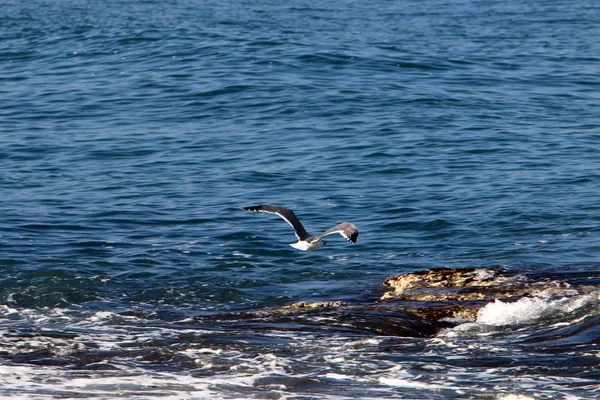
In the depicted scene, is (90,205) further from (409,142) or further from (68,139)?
(409,142)

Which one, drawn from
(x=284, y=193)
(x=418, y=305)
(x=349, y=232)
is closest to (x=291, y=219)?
(x=349, y=232)

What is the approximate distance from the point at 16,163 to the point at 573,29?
67.7ft

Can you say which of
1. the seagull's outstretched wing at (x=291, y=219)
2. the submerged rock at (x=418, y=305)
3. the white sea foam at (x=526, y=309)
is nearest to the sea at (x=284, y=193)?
the white sea foam at (x=526, y=309)

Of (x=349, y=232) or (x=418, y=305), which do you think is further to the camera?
(x=418, y=305)

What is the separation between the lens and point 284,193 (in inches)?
752

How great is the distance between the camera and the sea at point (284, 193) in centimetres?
1048

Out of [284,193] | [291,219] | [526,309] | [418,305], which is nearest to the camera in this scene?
[526,309]

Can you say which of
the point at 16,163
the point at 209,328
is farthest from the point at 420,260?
the point at 16,163

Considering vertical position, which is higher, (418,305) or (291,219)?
(291,219)

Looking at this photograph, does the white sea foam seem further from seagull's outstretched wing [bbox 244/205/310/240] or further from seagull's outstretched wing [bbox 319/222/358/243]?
seagull's outstretched wing [bbox 244/205/310/240]

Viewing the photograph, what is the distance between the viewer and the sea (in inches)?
413

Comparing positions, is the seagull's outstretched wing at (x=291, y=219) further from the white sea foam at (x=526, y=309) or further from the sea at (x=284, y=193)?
the white sea foam at (x=526, y=309)

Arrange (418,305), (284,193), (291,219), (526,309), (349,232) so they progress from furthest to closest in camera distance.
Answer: (284,193) < (291,219) < (418,305) < (526,309) < (349,232)

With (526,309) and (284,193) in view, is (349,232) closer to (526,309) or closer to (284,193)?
(526,309)
